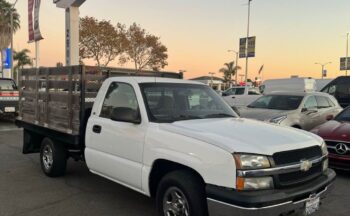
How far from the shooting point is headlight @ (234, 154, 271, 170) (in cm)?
378

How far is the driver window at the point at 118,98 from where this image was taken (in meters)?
5.29

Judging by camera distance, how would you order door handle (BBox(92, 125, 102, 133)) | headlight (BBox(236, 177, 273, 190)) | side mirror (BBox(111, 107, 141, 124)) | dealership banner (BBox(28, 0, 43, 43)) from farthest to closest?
dealership banner (BBox(28, 0, 43, 43)) → door handle (BBox(92, 125, 102, 133)) → side mirror (BBox(111, 107, 141, 124)) → headlight (BBox(236, 177, 273, 190))

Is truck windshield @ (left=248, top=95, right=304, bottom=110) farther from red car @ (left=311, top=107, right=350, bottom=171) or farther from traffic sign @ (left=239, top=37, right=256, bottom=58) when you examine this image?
traffic sign @ (left=239, top=37, right=256, bottom=58)

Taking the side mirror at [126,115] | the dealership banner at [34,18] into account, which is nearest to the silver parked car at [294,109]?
the side mirror at [126,115]

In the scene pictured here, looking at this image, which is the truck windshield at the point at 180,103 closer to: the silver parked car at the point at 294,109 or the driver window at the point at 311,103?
the silver parked car at the point at 294,109

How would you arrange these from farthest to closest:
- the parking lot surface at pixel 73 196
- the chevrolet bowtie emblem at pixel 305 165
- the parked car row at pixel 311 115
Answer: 1. the parked car row at pixel 311 115
2. the parking lot surface at pixel 73 196
3. the chevrolet bowtie emblem at pixel 305 165

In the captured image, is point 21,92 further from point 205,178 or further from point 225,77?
point 225,77

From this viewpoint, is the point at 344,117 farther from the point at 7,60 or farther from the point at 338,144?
the point at 7,60

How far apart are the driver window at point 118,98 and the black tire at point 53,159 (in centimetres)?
173

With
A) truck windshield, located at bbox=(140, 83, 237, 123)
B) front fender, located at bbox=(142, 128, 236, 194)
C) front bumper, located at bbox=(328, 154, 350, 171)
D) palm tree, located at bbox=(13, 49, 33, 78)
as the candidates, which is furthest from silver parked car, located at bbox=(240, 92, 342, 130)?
palm tree, located at bbox=(13, 49, 33, 78)

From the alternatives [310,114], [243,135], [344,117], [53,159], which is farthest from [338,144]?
[53,159]

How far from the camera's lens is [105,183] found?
22.4 ft

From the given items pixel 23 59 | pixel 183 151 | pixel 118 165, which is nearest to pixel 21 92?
pixel 118 165

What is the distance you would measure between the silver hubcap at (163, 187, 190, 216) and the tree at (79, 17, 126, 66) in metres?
36.5
